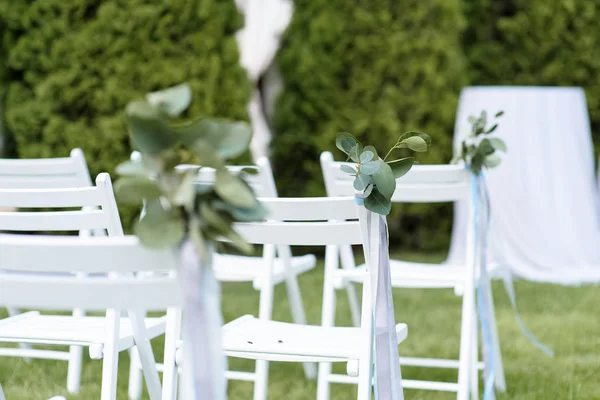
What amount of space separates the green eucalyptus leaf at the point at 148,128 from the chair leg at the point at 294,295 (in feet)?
6.15

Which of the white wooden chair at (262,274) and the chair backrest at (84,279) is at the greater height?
the chair backrest at (84,279)

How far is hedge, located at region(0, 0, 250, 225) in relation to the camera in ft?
18.1

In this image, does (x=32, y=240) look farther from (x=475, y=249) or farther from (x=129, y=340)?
(x=475, y=249)

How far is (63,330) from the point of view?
2305 mm

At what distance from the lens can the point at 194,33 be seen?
5641mm

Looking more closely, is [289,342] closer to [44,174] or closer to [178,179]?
[178,179]

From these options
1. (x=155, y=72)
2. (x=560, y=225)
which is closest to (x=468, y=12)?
(x=560, y=225)

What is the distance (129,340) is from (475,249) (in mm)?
1166

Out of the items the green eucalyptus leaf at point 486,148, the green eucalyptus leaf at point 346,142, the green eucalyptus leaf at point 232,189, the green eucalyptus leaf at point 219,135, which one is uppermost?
the green eucalyptus leaf at point 219,135

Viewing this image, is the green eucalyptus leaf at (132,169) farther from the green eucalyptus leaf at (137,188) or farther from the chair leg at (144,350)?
the chair leg at (144,350)

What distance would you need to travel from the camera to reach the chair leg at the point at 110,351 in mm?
2178

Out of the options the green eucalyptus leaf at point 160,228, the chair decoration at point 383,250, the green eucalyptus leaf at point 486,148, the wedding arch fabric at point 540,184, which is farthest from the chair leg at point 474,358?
the wedding arch fabric at point 540,184

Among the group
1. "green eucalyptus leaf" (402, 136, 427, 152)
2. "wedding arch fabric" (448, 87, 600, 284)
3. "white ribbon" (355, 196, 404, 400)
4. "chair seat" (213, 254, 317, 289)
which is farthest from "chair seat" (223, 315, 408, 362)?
"wedding arch fabric" (448, 87, 600, 284)

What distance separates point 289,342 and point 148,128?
3.51 feet
